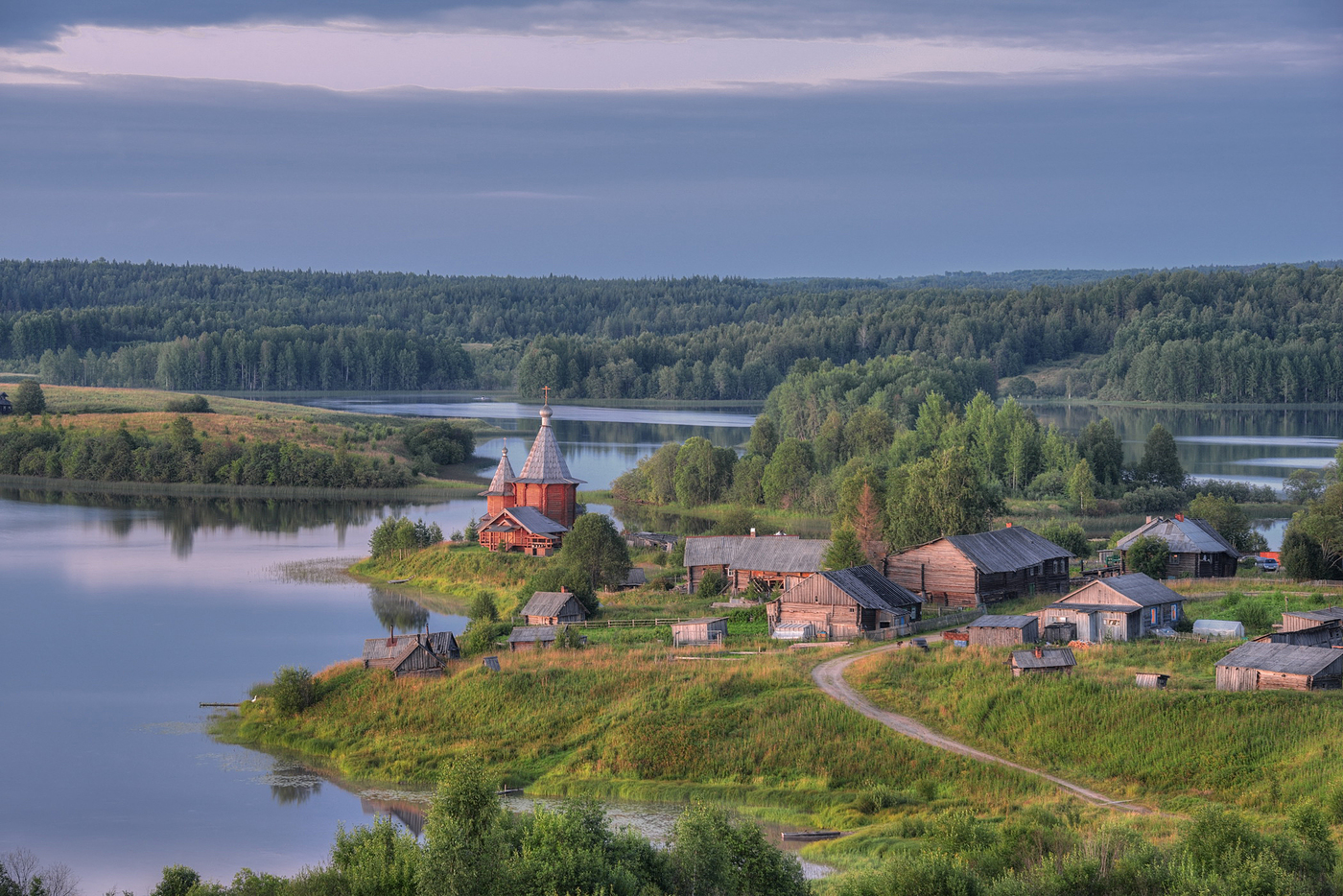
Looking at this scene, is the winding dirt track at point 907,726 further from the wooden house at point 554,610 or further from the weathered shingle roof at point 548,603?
the weathered shingle roof at point 548,603

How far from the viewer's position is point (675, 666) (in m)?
34.4

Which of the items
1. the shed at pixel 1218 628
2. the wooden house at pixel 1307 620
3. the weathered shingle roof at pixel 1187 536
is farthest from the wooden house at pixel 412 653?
the weathered shingle roof at pixel 1187 536

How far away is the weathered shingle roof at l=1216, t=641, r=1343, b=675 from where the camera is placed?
1182 inches

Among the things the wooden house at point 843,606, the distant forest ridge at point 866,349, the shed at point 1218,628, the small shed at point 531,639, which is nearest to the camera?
the shed at point 1218,628

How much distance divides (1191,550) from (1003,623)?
46.8ft

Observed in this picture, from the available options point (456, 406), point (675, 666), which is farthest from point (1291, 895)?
point (456, 406)

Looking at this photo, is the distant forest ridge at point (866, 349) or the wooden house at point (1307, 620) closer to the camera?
the wooden house at point (1307, 620)

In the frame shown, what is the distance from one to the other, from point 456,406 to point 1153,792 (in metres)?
124

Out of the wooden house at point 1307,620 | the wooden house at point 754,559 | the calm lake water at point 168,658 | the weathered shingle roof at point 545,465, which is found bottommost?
the calm lake water at point 168,658

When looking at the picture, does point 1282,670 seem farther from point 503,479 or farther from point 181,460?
point 181,460

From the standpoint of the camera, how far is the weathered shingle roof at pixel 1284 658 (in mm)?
30031

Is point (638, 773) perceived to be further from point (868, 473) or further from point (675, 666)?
point (868, 473)

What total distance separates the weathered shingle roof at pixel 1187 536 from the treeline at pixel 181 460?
45475mm

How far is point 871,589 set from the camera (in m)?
39.7
